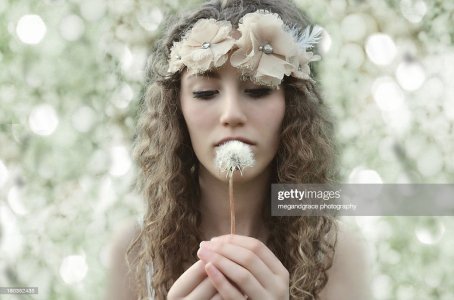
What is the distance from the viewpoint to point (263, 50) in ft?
2.74

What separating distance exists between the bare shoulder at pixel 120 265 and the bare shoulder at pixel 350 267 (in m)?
0.30

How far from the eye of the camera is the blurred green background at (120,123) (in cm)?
96

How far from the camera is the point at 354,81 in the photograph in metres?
0.97

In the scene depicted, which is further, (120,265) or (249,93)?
(120,265)

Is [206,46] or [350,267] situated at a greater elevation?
[206,46]

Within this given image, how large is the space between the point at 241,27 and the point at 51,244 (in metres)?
0.47

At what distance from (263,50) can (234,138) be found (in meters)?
0.12

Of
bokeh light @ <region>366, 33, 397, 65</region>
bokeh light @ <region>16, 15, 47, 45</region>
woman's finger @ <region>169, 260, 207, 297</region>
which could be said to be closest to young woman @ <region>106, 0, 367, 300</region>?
Result: woman's finger @ <region>169, 260, 207, 297</region>

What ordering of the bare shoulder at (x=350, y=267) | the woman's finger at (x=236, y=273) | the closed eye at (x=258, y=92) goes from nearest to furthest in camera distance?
the woman's finger at (x=236, y=273)
the closed eye at (x=258, y=92)
the bare shoulder at (x=350, y=267)

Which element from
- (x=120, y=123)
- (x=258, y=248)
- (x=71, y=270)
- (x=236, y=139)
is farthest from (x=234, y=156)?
(x=71, y=270)

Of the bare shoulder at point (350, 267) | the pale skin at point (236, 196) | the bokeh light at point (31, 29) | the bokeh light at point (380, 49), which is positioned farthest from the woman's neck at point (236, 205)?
the bokeh light at point (31, 29)

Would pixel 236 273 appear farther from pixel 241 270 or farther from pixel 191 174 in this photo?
pixel 191 174

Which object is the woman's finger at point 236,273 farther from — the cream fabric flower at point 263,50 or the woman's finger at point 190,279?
the cream fabric flower at point 263,50

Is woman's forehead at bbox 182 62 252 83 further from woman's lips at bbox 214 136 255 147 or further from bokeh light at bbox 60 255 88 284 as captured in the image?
Answer: bokeh light at bbox 60 255 88 284
